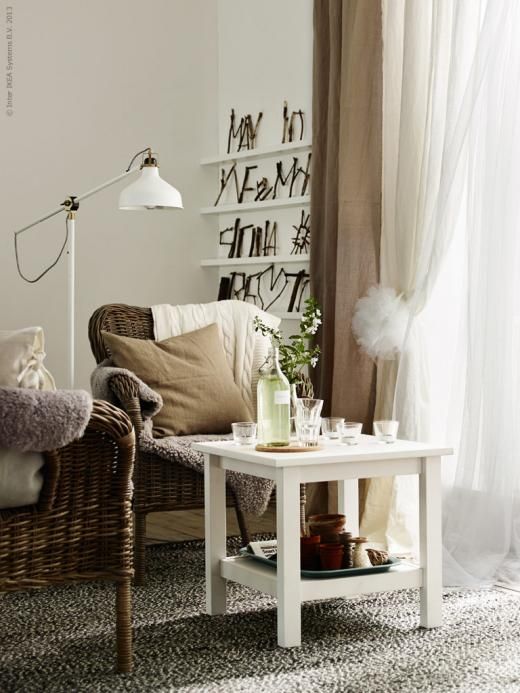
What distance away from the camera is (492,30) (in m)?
3.36

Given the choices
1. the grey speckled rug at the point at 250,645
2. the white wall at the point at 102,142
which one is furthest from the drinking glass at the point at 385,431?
the white wall at the point at 102,142

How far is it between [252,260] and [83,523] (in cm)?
272

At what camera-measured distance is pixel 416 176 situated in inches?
148

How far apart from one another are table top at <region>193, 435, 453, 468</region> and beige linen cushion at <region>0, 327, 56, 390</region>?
58 cm

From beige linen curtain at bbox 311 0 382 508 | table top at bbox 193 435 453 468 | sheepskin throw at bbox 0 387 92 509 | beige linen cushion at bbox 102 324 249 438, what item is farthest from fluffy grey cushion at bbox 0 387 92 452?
beige linen curtain at bbox 311 0 382 508

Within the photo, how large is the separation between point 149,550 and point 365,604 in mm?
1067

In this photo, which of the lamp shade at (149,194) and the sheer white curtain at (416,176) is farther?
the lamp shade at (149,194)

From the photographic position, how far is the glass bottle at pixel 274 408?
2.75m

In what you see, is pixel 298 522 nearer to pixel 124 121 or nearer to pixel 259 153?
pixel 259 153

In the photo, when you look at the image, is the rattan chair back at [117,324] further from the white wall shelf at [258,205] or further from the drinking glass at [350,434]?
the drinking glass at [350,434]

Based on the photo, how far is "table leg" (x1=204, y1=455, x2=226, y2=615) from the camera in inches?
112

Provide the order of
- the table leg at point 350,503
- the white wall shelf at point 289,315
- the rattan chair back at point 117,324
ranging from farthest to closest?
1. the white wall shelf at point 289,315
2. the rattan chair back at point 117,324
3. the table leg at point 350,503

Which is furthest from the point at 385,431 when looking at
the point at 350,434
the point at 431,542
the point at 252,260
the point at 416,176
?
the point at 252,260

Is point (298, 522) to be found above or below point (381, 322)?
below
